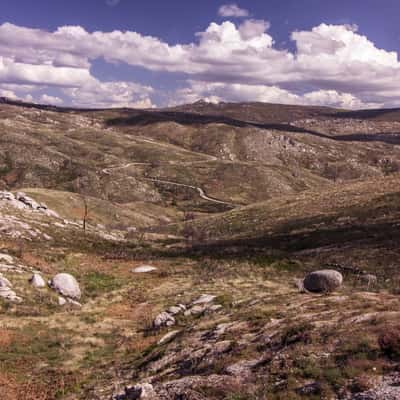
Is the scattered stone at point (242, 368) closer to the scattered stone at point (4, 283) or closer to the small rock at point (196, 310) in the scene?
the small rock at point (196, 310)

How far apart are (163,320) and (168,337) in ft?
13.5

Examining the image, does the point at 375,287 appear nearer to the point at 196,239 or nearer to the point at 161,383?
the point at 161,383

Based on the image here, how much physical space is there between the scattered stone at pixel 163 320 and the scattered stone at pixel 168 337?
2763 millimetres

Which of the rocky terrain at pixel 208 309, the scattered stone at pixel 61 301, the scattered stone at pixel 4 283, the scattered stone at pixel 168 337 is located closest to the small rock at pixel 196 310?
the rocky terrain at pixel 208 309

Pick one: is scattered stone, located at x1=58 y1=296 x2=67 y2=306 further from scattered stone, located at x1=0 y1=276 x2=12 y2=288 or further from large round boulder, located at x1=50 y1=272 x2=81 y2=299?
scattered stone, located at x1=0 y1=276 x2=12 y2=288

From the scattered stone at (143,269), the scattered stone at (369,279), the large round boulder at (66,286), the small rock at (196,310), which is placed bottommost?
the scattered stone at (143,269)

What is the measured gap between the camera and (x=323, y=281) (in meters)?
34.1

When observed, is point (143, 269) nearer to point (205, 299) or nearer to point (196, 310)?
point (205, 299)

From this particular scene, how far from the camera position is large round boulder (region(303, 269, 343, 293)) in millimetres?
33625

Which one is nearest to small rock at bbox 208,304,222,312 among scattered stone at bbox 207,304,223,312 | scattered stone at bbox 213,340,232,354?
scattered stone at bbox 207,304,223,312

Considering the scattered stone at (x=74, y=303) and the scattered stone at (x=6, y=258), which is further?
the scattered stone at (x=6, y=258)

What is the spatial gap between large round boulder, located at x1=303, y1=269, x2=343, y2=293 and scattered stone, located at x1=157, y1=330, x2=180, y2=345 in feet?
41.1

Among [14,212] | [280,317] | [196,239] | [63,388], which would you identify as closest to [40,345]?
[63,388]

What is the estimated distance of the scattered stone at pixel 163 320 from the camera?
3231 cm
